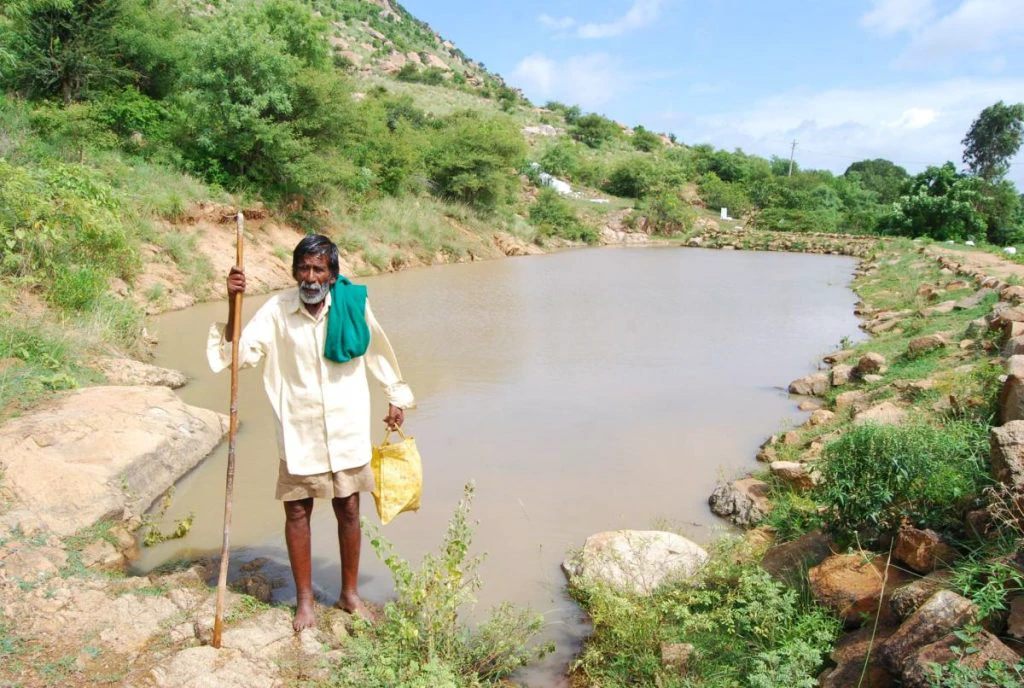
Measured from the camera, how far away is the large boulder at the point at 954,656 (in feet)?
6.97

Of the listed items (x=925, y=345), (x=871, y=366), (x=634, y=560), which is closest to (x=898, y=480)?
(x=634, y=560)

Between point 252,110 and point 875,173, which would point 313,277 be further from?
point 875,173

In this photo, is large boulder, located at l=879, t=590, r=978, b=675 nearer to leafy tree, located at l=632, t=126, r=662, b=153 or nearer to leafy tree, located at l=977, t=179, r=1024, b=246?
leafy tree, located at l=977, t=179, r=1024, b=246

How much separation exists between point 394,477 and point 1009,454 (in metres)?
2.50

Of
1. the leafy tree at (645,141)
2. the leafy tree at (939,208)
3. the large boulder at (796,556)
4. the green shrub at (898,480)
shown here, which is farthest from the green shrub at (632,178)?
the large boulder at (796,556)

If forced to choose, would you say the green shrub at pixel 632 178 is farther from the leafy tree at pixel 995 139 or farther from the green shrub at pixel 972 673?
the green shrub at pixel 972 673

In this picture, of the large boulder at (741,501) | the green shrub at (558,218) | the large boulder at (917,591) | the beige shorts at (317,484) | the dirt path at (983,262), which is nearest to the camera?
the large boulder at (917,591)

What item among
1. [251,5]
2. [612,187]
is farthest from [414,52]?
[251,5]

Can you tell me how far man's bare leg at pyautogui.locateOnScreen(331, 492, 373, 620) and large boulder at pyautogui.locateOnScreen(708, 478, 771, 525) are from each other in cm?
244

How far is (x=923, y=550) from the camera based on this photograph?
2.84 m

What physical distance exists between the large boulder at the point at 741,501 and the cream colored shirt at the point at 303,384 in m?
2.61

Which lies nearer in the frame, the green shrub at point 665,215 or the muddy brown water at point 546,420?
the muddy brown water at point 546,420

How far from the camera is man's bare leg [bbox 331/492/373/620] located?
10.4 feet

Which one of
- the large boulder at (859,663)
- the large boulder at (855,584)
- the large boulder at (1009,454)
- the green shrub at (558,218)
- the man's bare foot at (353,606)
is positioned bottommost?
the man's bare foot at (353,606)
